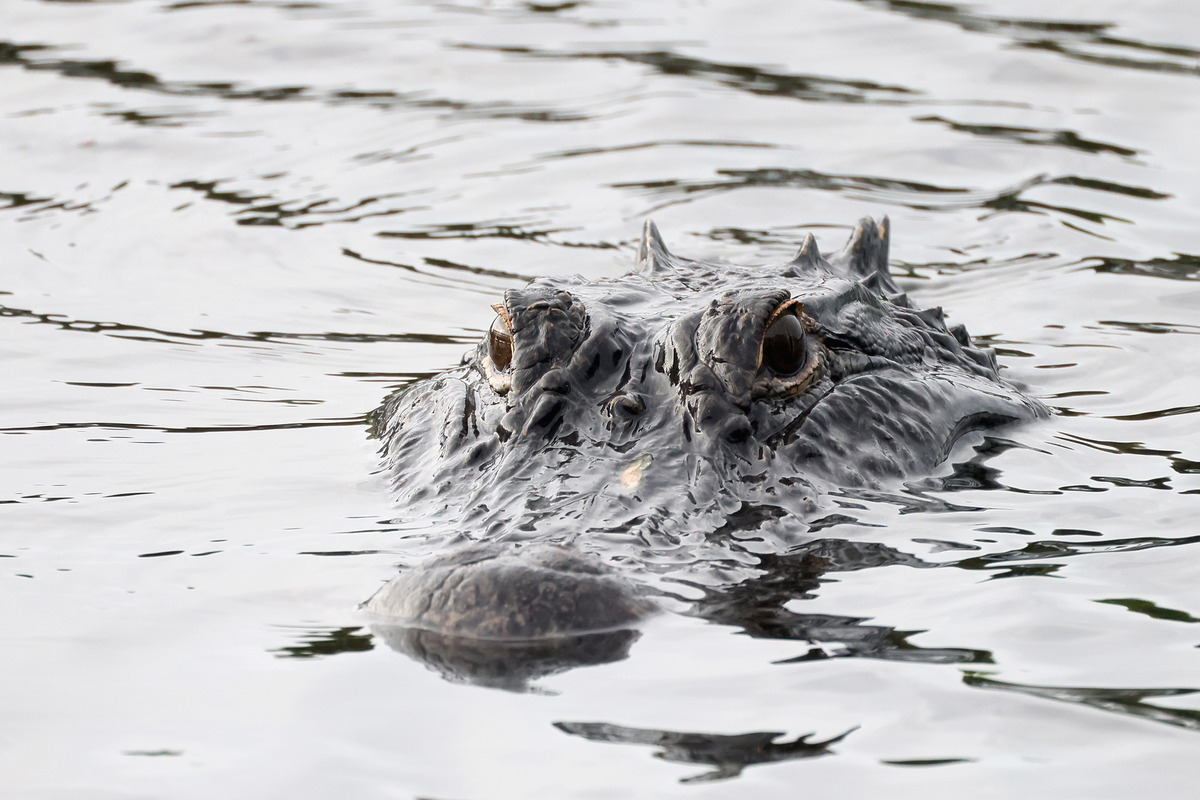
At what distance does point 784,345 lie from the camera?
521cm

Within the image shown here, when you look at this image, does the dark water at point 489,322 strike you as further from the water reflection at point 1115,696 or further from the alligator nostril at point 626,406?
the alligator nostril at point 626,406

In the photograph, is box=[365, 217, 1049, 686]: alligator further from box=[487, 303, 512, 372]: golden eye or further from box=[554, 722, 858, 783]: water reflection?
box=[554, 722, 858, 783]: water reflection

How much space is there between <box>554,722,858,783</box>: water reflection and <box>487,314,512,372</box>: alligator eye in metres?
2.11

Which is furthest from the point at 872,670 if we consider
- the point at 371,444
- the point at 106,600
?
the point at 371,444

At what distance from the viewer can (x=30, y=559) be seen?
4.67 m

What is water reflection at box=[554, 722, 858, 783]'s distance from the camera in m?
3.22

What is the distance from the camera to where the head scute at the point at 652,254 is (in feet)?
21.7

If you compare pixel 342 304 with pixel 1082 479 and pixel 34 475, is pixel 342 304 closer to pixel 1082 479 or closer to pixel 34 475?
pixel 34 475

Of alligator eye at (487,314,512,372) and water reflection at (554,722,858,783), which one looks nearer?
water reflection at (554,722,858,783)

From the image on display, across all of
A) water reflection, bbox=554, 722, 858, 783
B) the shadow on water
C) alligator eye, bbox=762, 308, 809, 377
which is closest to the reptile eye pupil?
alligator eye, bbox=762, 308, 809, 377

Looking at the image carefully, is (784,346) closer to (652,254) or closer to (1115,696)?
(652,254)

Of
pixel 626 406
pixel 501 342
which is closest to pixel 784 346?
pixel 626 406

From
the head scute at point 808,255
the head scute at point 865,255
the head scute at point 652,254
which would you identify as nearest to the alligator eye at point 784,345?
the head scute at point 808,255

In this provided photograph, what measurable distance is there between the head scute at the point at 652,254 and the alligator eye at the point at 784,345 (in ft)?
4.42
